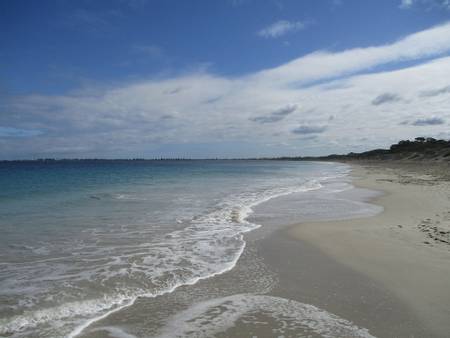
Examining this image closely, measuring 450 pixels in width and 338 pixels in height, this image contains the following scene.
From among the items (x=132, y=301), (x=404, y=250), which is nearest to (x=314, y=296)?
(x=132, y=301)

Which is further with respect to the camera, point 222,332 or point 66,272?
point 66,272

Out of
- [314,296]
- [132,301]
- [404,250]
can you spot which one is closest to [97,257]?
[132,301]

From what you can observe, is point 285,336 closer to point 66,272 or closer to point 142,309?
point 142,309

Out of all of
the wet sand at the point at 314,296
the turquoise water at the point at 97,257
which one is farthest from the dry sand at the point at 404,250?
the turquoise water at the point at 97,257

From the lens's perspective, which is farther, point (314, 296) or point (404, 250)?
point (404, 250)

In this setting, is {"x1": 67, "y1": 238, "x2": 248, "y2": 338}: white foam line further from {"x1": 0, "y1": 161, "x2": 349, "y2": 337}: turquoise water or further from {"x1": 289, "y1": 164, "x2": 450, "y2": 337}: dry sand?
{"x1": 289, "y1": 164, "x2": 450, "y2": 337}: dry sand

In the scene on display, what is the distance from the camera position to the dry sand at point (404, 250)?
17.1ft

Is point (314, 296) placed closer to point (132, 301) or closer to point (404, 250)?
point (132, 301)

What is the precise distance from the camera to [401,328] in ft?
14.4

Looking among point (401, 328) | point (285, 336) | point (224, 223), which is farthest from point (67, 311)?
point (224, 223)

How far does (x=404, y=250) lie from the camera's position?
7883 millimetres

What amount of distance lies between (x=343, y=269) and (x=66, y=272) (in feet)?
18.2

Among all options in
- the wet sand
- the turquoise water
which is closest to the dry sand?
the wet sand

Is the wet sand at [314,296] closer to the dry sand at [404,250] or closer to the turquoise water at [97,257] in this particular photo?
the dry sand at [404,250]
